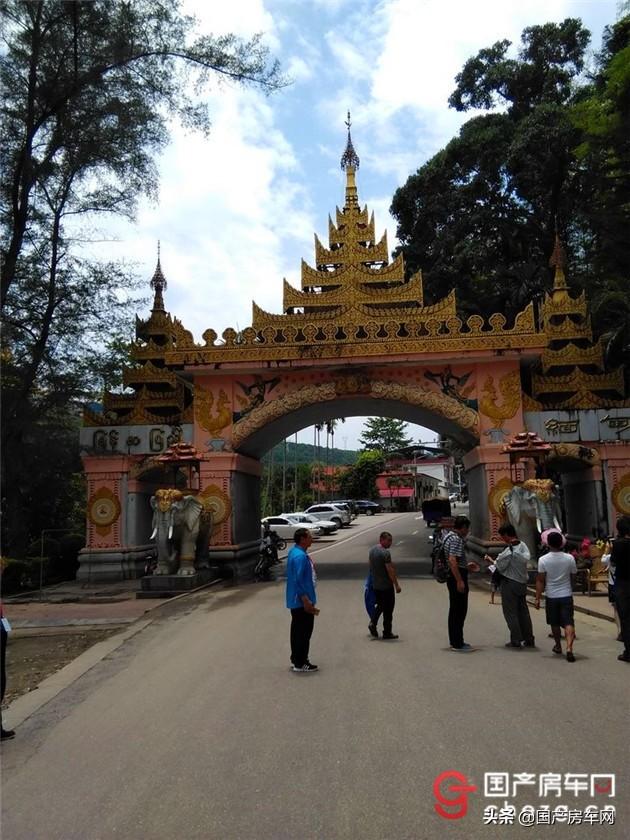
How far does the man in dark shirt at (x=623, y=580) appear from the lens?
6734mm

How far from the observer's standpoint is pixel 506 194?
24641 millimetres

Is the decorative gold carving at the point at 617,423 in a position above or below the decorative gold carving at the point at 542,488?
above

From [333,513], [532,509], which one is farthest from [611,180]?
[333,513]

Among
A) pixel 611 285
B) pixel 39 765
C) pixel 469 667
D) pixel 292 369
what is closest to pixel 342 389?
pixel 292 369

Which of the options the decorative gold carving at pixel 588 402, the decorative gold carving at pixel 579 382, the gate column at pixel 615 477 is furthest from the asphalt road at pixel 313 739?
the decorative gold carving at pixel 579 382

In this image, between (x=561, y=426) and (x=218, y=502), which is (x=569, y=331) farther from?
→ (x=218, y=502)

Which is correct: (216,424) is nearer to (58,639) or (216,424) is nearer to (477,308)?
(58,639)

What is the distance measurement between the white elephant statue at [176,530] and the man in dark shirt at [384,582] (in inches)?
258

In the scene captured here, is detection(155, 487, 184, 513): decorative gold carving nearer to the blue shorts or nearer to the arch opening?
the arch opening

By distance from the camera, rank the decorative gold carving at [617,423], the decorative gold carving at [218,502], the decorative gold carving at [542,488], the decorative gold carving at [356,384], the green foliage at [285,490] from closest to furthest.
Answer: the decorative gold carving at [542,488]
the decorative gold carving at [617,423]
the decorative gold carving at [218,502]
the decorative gold carving at [356,384]
the green foliage at [285,490]

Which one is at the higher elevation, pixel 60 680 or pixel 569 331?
pixel 569 331

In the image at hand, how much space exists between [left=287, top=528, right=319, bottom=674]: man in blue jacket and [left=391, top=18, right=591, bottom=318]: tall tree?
18.9 metres

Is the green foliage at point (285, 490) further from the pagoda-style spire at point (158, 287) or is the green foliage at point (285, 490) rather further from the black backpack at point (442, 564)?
the black backpack at point (442, 564)

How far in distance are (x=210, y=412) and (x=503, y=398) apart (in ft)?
23.7
